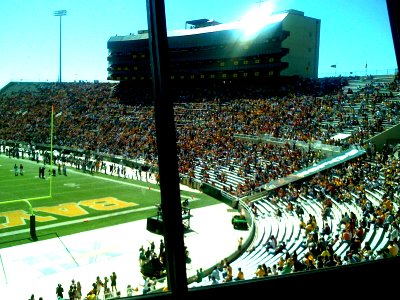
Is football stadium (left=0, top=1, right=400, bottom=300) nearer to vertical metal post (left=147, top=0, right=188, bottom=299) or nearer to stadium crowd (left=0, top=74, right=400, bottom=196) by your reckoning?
vertical metal post (left=147, top=0, right=188, bottom=299)

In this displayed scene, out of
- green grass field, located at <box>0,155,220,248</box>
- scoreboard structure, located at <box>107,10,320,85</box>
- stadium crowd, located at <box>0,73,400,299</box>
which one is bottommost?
green grass field, located at <box>0,155,220,248</box>

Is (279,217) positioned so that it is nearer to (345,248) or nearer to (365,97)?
(345,248)

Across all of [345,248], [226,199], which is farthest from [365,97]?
[345,248]

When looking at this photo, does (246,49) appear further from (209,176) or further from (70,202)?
(70,202)

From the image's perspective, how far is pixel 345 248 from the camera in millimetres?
7051

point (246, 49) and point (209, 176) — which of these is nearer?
point (209, 176)

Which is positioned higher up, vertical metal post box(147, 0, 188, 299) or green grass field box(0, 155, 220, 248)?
vertical metal post box(147, 0, 188, 299)

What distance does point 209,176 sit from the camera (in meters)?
17.4

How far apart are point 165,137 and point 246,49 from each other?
90.9 feet

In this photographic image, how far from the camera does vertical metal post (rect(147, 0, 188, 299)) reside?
2100mm

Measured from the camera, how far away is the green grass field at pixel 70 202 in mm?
11500

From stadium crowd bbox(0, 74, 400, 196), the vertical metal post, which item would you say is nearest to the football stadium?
the vertical metal post

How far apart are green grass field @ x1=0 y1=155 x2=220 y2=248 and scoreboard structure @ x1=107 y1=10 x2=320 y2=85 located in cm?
1141

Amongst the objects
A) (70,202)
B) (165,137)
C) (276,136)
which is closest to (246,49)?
(276,136)
